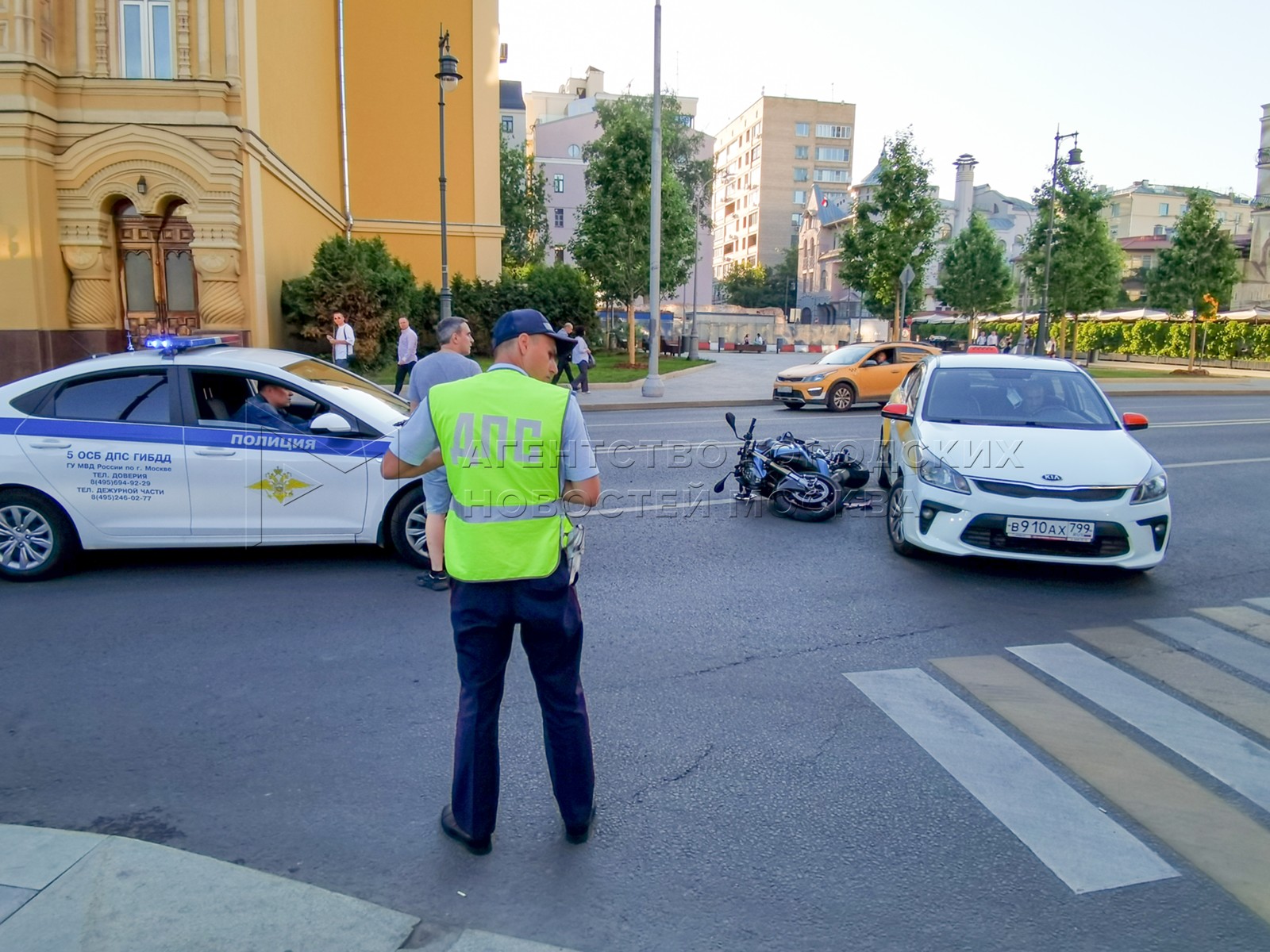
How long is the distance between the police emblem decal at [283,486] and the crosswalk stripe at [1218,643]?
18.5 ft

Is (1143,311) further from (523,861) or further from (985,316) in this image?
(523,861)

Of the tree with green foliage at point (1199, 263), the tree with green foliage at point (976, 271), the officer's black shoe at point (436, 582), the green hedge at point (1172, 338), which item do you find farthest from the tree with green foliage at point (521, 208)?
the officer's black shoe at point (436, 582)

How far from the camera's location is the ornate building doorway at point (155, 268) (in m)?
18.3

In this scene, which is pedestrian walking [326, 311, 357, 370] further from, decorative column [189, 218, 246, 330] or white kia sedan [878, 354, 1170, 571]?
white kia sedan [878, 354, 1170, 571]

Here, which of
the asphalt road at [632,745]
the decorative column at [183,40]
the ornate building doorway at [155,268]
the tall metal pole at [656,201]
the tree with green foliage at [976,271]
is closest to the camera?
the asphalt road at [632,745]

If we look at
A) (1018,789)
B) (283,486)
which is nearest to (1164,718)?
(1018,789)

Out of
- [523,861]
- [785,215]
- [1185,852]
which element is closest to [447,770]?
[523,861]

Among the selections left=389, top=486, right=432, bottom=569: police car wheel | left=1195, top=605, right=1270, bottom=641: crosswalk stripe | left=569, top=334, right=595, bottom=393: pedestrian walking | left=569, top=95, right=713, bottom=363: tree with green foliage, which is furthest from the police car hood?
left=569, top=95, right=713, bottom=363: tree with green foliage

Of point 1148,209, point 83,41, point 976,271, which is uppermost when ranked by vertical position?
point 1148,209

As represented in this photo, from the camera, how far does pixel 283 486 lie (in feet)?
21.6

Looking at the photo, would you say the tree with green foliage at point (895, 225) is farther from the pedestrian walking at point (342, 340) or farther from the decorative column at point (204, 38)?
the decorative column at point (204, 38)

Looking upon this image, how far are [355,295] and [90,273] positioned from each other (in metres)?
5.52

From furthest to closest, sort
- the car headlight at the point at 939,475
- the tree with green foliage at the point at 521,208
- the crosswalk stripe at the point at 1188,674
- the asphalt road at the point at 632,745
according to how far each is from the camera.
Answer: the tree with green foliage at the point at 521,208, the car headlight at the point at 939,475, the crosswalk stripe at the point at 1188,674, the asphalt road at the point at 632,745

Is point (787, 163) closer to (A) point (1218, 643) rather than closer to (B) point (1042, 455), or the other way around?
(B) point (1042, 455)
